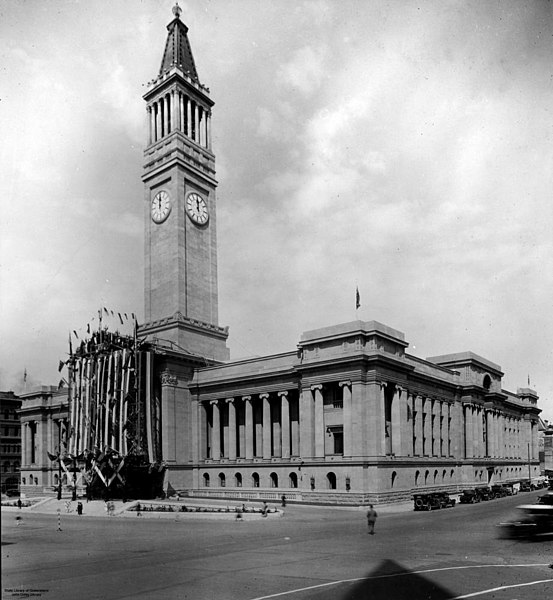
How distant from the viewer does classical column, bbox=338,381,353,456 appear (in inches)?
2459

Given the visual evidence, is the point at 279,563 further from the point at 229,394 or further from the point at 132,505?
the point at 229,394

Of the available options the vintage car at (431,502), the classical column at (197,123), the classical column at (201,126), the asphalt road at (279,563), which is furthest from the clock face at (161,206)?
the asphalt road at (279,563)

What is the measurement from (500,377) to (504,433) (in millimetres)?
10553

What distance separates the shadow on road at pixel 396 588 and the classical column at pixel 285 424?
49.6 meters

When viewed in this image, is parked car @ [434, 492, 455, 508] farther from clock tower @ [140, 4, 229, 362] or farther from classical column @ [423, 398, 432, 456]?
clock tower @ [140, 4, 229, 362]

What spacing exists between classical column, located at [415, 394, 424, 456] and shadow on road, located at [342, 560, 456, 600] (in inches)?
2093

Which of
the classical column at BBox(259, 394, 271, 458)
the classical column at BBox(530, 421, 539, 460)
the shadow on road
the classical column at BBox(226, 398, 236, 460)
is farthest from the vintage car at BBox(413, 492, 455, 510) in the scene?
the classical column at BBox(530, 421, 539, 460)

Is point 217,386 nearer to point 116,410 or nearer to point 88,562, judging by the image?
point 116,410

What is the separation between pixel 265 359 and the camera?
75.2 metres

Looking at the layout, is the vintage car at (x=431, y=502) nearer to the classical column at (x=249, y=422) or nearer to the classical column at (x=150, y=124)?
the classical column at (x=249, y=422)

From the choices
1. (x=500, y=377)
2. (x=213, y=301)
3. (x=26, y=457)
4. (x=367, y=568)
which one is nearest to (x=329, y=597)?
(x=367, y=568)

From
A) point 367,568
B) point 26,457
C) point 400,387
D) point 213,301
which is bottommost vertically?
point 26,457

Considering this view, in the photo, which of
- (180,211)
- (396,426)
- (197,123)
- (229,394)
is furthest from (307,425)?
(197,123)

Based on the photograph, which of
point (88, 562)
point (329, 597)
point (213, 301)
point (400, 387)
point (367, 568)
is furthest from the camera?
point (213, 301)
